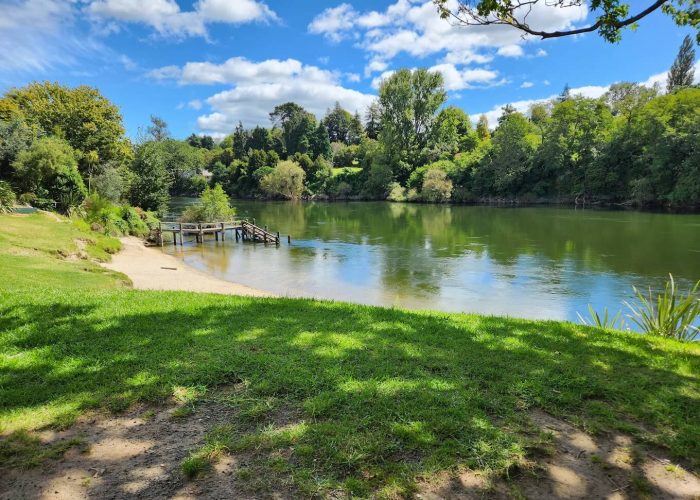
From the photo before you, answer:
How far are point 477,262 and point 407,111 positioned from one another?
5907cm

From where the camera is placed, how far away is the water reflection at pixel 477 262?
58.6 ft

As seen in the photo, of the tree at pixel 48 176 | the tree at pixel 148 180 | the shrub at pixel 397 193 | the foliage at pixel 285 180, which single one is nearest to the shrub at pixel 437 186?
the shrub at pixel 397 193

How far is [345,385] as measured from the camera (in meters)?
4.36

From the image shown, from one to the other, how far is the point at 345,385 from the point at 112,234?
→ 28.2 meters

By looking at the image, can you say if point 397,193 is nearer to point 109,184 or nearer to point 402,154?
point 402,154

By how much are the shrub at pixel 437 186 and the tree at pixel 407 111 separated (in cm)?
969

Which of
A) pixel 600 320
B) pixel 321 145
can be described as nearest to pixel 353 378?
pixel 600 320

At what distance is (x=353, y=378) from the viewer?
4547 millimetres

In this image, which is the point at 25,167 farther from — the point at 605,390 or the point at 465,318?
the point at 605,390

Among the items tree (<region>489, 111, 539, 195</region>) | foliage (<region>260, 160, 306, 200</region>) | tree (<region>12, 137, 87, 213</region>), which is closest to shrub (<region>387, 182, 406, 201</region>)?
tree (<region>489, 111, 539, 195</region>)

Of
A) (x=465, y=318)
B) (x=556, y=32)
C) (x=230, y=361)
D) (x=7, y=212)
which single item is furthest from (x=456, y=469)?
(x=7, y=212)

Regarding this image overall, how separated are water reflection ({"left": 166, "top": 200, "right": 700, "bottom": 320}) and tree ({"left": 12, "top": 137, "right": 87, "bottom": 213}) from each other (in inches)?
296

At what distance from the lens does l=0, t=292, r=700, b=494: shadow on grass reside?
137 inches

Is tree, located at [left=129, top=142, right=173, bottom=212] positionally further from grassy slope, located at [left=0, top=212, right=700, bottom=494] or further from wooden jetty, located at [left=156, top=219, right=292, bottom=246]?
grassy slope, located at [left=0, top=212, right=700, bottom=494]
